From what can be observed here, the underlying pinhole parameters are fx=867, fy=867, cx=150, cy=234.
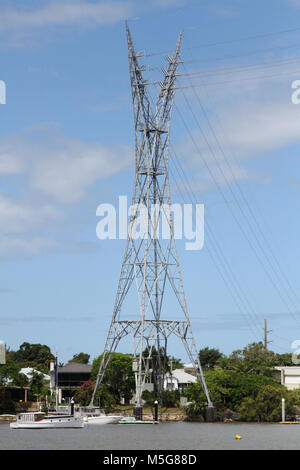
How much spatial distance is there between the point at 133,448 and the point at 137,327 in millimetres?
27957

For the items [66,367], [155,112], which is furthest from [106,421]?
[66,367]

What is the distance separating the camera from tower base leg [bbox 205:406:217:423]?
3460 inches

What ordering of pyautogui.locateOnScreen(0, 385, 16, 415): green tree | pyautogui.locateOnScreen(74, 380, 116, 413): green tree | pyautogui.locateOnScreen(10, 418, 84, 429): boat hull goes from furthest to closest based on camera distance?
pyautogui.locateOnScreen(0, 385, 16, 415): green tree, pyautogui.locateOnScreen(74, 380, 116, 413): green tree, pyautogui.locateOnScreen(10, 418, 84, 429): boat hull

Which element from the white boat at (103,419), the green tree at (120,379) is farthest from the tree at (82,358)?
the white boat at (103,419)

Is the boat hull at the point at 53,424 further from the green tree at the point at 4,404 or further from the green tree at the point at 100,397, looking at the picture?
the green tree at the point at 4,404

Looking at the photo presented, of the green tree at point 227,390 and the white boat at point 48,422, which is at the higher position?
the green tree at point 227,390

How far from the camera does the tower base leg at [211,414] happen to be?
87875 mm

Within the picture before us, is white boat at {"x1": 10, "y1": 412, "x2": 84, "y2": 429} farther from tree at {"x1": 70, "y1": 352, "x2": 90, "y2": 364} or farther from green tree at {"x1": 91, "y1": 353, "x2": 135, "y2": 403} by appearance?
tree at {"x1": 70, "y1": 352, "x2": 90, "y2": 364}

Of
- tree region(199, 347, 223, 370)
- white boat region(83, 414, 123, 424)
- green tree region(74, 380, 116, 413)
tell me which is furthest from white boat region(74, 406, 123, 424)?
tree region(199, 347, 223, 370)

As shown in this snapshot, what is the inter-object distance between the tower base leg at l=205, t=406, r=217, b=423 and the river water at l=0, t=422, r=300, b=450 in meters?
8.79

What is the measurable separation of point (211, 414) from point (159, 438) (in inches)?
966

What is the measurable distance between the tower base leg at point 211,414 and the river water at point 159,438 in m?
8.79

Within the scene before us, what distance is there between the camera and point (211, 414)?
289 feet
